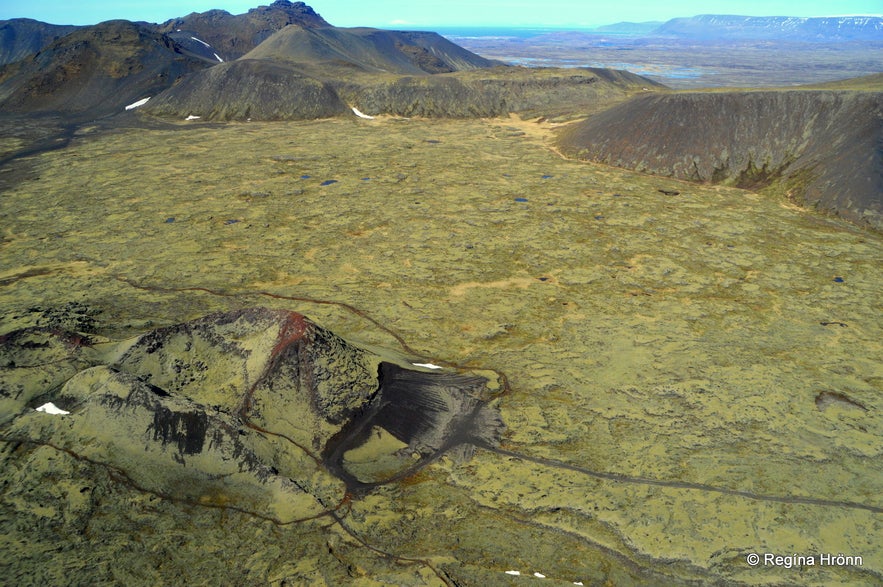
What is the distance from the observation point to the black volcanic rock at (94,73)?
2088 inches

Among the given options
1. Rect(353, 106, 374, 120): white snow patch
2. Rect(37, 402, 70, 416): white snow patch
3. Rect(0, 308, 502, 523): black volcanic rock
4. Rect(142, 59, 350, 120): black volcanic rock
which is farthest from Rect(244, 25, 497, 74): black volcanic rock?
Rect(37, 402, 70, 416): white snow patch

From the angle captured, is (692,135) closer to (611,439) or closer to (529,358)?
(529,358)

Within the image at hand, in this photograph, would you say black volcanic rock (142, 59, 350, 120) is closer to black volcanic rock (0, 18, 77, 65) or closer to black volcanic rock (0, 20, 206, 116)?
black volcanic rock (0, 20, 206, 116)

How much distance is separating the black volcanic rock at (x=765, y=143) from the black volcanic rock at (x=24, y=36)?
Answer: 98.9 m

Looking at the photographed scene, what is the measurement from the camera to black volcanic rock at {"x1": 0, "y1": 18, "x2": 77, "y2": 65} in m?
91.3

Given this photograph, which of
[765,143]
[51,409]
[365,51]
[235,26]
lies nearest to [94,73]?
[365,51]

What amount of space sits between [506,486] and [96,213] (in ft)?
75.0

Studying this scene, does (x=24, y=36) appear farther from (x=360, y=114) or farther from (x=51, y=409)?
(x=51, y=409)

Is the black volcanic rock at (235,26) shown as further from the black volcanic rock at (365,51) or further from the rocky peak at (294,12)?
the black volcanic rock at (365,51)

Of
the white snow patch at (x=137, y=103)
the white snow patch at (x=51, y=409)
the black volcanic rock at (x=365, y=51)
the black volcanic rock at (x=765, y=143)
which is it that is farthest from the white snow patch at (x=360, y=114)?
the white snow patch at (x=51, y=409)

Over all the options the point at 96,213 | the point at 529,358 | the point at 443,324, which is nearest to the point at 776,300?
the point at 529,358

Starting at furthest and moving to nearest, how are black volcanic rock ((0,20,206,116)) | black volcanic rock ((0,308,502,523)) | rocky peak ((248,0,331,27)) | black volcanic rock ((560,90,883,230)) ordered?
rocky peak ((248,0,331,27)), black volcanic rock ((0,20,206,116)), black volcanic rock ((560,90,883,230)), black volcanic rock ((0,308,502,523))

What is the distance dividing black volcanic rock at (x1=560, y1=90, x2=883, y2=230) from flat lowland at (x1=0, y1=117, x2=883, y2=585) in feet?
5.79

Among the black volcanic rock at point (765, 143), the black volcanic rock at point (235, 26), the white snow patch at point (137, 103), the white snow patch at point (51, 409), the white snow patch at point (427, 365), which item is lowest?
the white snow patch at point (427, 365)
